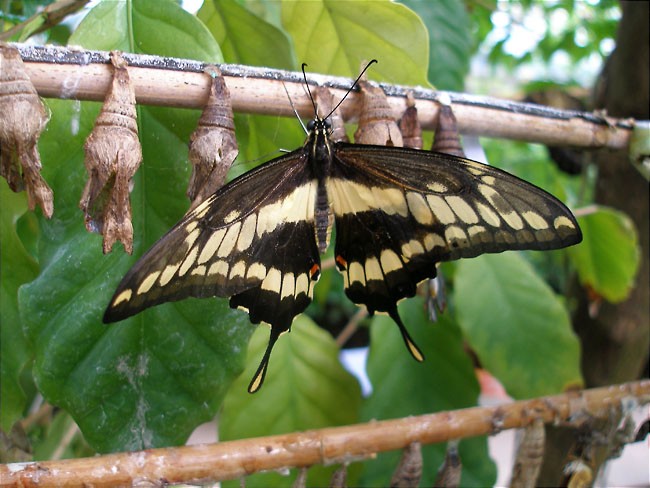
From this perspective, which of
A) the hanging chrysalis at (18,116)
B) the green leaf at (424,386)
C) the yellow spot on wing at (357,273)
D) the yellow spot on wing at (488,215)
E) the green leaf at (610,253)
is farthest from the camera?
the green leaf at (610,253)

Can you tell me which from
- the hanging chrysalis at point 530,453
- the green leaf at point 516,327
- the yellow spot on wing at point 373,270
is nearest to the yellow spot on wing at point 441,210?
the yellow spot on wing at point 373,270

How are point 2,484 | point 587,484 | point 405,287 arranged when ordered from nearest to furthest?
point 2,484 → point 405,287 → point 587,484

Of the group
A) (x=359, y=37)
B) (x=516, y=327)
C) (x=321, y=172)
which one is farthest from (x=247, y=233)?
(x=516, y=327)

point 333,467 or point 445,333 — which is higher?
point 445,333

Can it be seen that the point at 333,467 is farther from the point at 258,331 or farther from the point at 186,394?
the point at 186,394

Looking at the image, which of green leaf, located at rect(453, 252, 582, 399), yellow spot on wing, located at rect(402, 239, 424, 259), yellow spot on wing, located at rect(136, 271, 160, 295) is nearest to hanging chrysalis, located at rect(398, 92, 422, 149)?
yellow spot on wing, located at rect(402, 239, 424, 259)

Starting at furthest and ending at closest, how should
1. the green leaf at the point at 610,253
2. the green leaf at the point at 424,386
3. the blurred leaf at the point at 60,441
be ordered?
the green leaf at the point at 610,253 < the blurred leaf at the point at 60,441 < the green leaf at the point at 424,386

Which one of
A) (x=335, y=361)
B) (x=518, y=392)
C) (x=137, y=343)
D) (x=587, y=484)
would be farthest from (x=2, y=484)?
(x=518, y=392)

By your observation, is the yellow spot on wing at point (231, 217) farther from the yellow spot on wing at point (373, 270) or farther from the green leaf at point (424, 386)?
the green leaf at point (424, 386)
